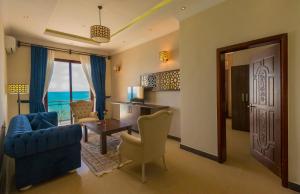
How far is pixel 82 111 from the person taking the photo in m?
4.99

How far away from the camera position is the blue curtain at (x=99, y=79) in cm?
621

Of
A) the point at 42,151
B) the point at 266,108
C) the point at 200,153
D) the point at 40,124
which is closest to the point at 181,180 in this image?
the point at 200,153

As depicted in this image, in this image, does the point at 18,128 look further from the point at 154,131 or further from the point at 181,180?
the point at 181,180

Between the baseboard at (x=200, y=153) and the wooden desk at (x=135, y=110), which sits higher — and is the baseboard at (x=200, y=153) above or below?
below

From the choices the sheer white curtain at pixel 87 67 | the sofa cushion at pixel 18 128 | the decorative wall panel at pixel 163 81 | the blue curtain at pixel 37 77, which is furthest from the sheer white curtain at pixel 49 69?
the decorative wall panel at pixel 163 81

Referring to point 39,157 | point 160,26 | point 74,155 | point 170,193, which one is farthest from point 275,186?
point 160,26

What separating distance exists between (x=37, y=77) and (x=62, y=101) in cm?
122

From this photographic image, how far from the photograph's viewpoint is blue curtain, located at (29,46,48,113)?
481cm

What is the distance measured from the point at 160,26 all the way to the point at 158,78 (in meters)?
1.38

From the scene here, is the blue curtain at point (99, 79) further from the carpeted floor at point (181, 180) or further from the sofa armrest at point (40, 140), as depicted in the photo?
the sofa armrest at point (40, 140)

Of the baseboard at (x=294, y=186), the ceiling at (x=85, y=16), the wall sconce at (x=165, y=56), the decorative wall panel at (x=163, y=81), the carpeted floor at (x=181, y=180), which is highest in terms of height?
the ceiling at (x=85, y=16)

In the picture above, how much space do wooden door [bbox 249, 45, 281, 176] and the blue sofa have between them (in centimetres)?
301

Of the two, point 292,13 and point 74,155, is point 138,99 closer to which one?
point 74,155

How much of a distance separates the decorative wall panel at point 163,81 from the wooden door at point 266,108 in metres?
1.66
